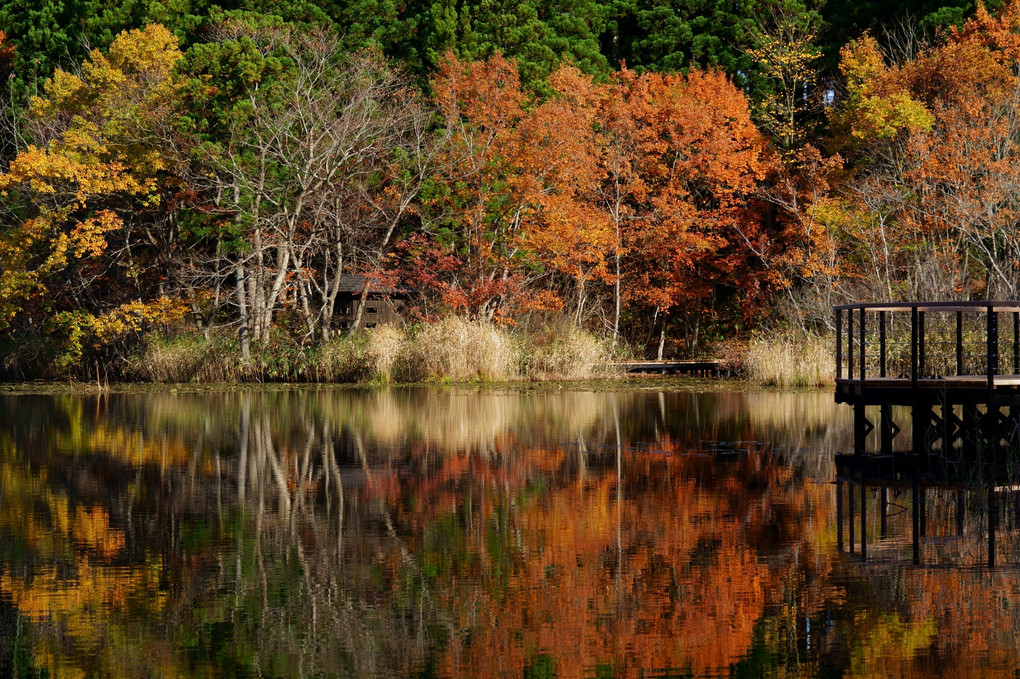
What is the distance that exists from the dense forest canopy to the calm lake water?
65.4 ft

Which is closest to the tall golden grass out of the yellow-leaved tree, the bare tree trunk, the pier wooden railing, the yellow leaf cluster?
the bare tree trunk

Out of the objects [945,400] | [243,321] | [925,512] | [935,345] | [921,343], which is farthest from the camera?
[243,321]

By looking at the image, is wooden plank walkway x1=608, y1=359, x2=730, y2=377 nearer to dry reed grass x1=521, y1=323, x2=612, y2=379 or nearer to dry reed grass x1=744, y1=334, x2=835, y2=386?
dry reed grass x1=521, y1=323, x2=612, y2=379

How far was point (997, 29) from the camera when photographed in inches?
1817

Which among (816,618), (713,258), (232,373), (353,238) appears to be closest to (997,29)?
(713,258)

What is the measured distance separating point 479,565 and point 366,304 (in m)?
37.8

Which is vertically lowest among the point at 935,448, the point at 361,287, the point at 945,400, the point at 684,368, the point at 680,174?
the point at 935,448

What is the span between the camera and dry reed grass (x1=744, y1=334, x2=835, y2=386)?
3722 centimetres

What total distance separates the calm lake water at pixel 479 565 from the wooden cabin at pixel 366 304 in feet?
77.0

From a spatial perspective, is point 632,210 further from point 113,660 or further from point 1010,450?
point 113,660

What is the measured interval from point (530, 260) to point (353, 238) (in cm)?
610

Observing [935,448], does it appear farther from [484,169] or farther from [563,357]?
[484,169]

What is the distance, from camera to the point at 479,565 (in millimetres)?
12148

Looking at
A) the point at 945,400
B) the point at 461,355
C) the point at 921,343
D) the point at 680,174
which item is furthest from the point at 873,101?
the point at 945,400
